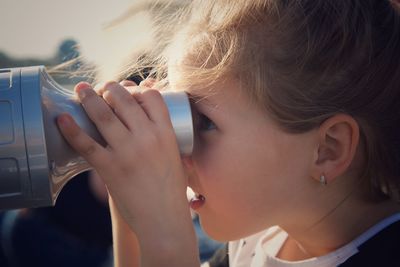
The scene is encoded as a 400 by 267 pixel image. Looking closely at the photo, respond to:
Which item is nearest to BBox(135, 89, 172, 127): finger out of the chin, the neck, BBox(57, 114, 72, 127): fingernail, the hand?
A: the hand

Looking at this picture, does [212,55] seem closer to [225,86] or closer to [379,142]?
[225,86]

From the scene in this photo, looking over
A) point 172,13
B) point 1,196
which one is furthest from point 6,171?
point 172,13

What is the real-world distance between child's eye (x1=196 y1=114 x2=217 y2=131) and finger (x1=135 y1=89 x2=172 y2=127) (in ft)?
0.29

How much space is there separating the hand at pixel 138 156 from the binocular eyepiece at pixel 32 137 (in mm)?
20

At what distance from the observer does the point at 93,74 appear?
99cm

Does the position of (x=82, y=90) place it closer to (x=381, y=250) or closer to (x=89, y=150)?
(x=89, y=150)

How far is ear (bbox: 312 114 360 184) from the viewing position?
753mm

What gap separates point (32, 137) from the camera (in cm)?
58

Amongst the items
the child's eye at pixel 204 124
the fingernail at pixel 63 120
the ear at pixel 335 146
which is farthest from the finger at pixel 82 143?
the ear at pixel 335 146

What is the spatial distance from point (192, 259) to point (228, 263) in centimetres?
36

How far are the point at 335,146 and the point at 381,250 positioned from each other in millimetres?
175

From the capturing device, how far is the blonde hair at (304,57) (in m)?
0.73

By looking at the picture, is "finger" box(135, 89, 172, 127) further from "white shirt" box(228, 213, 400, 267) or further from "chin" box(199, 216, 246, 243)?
"white shirt" box(228, 213, 400, 267)

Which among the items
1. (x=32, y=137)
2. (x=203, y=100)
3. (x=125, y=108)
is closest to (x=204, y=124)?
(x=203, y=100)
